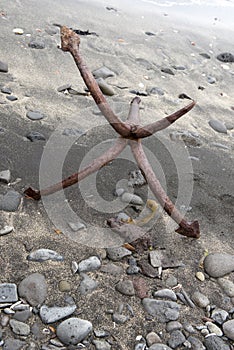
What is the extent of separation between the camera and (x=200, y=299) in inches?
82.4

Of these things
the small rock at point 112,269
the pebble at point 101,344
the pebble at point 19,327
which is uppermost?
the small rock at point 112,269

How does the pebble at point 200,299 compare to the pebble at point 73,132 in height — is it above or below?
below

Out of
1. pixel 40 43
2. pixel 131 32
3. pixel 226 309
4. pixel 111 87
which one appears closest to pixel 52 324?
pixel 226 309

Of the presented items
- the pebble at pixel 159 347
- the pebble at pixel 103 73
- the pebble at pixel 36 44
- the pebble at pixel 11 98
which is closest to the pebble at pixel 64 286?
the pebble at pixel 159 347

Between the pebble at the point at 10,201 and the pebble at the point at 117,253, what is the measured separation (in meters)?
0.58

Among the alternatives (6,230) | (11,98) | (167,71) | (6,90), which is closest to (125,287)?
(6,230)

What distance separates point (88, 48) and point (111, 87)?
1.16 meters

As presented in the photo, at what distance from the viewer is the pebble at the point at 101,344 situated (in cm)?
178

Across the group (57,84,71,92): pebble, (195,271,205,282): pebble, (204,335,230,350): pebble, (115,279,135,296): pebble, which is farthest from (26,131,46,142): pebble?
(204,335,230,350): pebble

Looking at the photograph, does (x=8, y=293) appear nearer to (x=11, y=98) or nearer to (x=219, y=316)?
(x=219, y=316)

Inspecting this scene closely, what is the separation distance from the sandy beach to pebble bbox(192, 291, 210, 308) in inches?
0.8

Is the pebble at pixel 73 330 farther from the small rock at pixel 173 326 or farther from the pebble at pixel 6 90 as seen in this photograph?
the pebble at pixel 6 90

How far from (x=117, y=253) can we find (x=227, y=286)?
0.58 meters

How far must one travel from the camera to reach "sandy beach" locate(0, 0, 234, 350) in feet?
6.64
